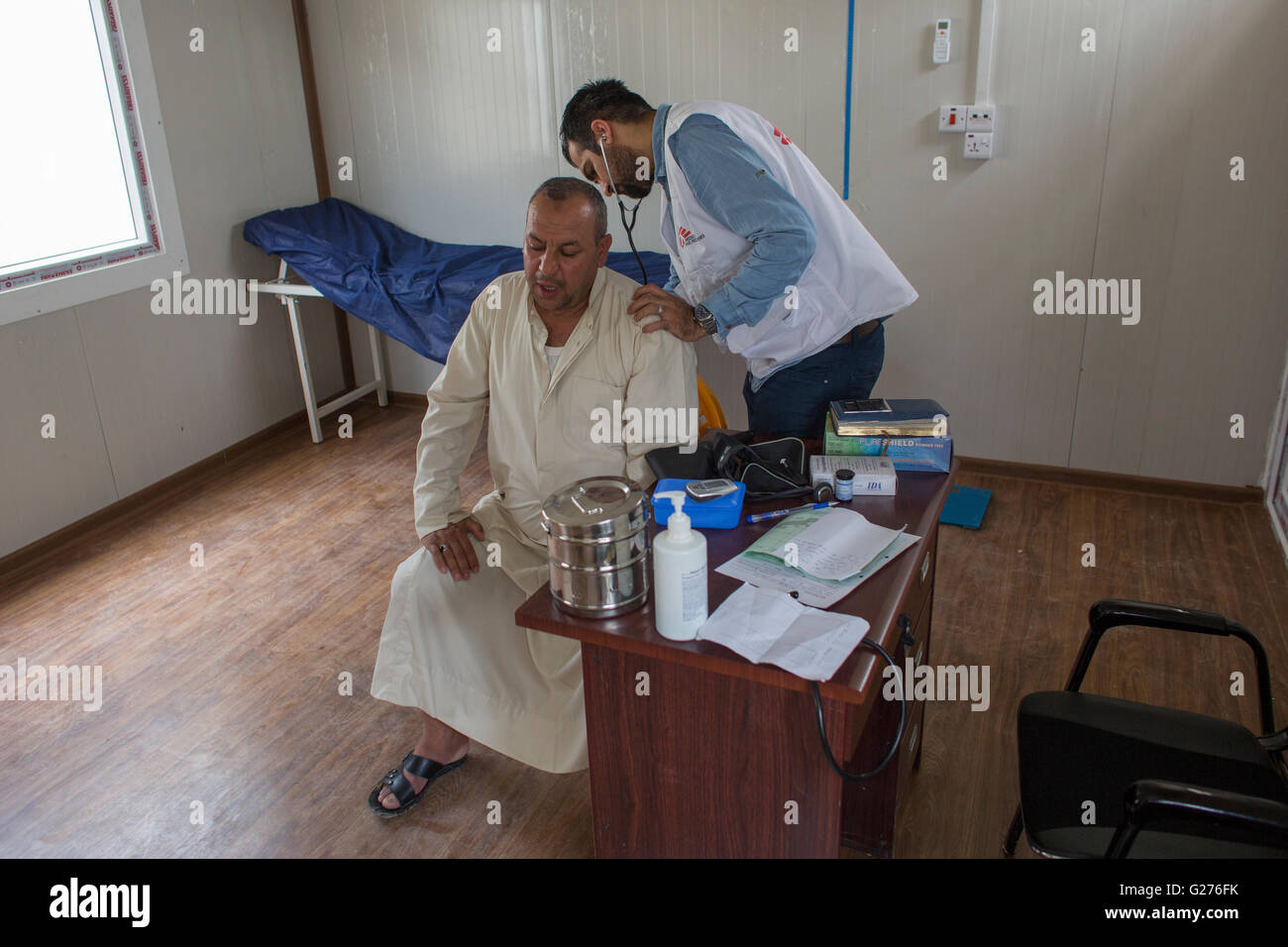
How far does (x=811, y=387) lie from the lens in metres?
2.21

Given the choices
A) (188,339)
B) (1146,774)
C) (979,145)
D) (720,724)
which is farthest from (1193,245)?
(188,339)

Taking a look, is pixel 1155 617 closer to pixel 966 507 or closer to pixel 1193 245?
pixel 966 507

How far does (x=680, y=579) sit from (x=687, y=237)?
989 mm

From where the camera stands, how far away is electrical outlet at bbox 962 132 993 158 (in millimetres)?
3260

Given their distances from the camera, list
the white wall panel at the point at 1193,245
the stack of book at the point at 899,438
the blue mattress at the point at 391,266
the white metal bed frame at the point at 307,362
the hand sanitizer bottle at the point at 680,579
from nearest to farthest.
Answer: the hand sanitizer bottle at the point at 680,579 < the stack of book at the point at 899,438 < the white wall panel at the point at 1193,245 < the blue mattress at the point at 391,266 < the white metal bed frame at the point at 307,362

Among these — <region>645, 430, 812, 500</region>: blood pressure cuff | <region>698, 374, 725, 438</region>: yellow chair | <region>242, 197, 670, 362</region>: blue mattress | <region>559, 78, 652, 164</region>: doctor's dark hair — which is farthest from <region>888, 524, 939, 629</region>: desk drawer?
<region>242, 197, 670, 362</region>: blue mattress

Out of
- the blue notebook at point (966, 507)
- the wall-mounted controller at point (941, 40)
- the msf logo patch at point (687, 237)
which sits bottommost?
the blue notebook at point (966, 507)

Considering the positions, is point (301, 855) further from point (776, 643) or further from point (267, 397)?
point (267, 397)

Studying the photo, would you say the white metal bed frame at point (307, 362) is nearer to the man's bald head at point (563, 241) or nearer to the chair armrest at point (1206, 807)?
the man's bald head at point (563, 241)

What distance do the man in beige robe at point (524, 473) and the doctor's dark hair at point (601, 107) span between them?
0.19 meters

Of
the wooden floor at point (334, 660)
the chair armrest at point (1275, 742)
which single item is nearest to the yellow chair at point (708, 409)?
the wooden floor at point (334, 660)

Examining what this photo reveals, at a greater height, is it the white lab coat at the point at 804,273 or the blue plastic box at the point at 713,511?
the white lab coat at the point at 804,273

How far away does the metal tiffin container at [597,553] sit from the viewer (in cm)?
140
